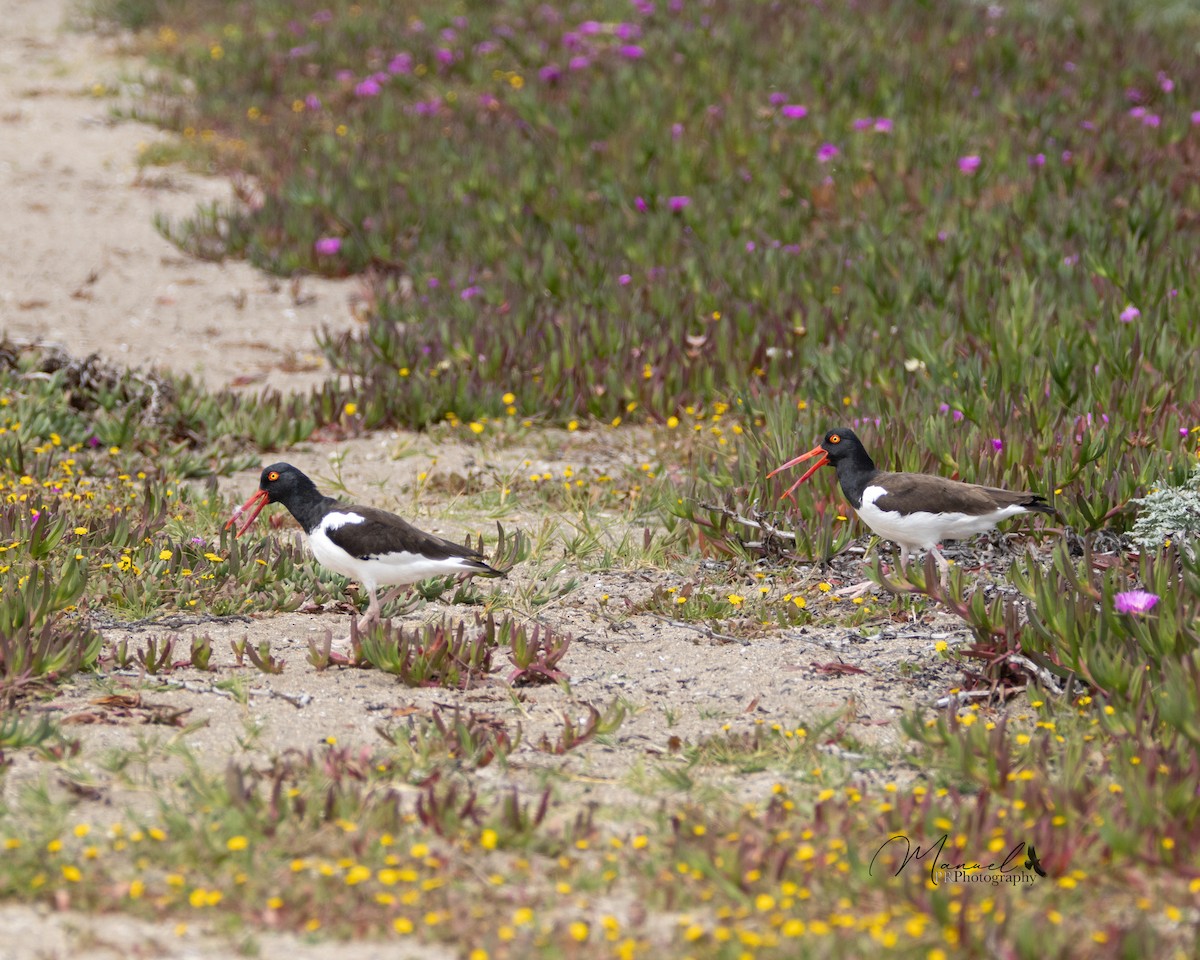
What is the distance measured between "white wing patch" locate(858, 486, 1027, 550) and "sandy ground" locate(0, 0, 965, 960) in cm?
37

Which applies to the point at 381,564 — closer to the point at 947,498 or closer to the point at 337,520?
the point at 337,520

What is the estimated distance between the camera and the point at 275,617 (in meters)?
5.74

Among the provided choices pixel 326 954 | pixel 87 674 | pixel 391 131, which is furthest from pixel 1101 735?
pixel 391 131

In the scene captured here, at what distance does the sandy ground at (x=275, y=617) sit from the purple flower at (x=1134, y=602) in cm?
72

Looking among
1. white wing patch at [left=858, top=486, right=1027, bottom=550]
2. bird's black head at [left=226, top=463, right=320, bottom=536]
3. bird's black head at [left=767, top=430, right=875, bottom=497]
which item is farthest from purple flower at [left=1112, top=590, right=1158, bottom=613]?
bird's black head at [left=226, top=463, right=320, bottom=536]

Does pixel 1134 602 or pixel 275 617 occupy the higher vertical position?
pixel 1134 602

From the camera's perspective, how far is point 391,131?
42.0 ft

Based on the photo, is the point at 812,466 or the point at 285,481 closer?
the point at 285,481

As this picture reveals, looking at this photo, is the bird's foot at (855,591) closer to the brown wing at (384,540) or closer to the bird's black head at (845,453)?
the bird's black head at (845,453)

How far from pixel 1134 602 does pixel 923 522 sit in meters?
0.98

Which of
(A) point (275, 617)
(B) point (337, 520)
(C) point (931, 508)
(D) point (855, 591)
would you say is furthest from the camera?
(D) point (855, 591)
